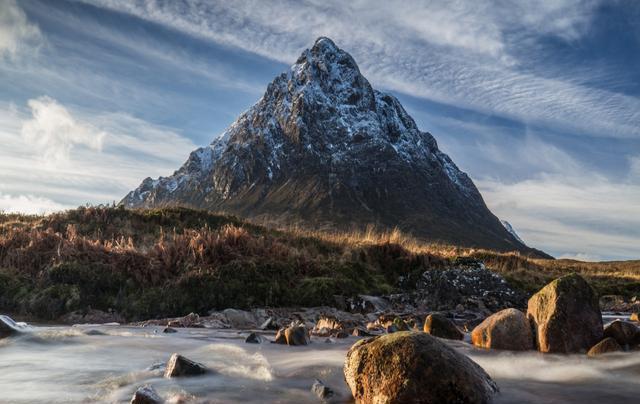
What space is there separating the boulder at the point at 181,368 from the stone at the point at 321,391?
1387 millimetres

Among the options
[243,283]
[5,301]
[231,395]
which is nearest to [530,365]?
[231,395]

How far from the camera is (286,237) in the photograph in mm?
18844

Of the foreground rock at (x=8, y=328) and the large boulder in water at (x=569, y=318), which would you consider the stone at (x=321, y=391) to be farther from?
the foreground rock at (x=8, y=328)

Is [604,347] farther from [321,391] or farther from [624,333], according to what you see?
[321,391]

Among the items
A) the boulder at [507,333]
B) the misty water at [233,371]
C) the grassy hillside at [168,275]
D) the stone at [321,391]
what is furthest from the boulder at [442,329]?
the grassy hillside at [168,275]

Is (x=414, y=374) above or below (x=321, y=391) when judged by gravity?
above

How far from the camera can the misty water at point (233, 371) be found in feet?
15.0

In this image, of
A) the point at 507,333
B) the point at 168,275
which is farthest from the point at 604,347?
the point at 168,275

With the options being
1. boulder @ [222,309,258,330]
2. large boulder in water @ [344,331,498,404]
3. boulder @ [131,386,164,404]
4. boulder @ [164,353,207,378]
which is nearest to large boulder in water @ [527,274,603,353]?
large boulder in water @ [344,331,498,404]

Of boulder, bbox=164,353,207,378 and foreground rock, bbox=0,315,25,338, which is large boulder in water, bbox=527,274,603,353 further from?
foreground rock, bbox=0,315,25,338

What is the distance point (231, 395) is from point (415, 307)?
406 inches

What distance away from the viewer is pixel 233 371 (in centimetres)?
547

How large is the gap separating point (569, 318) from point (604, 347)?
0.54m

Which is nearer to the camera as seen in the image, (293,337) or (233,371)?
(233,371)
